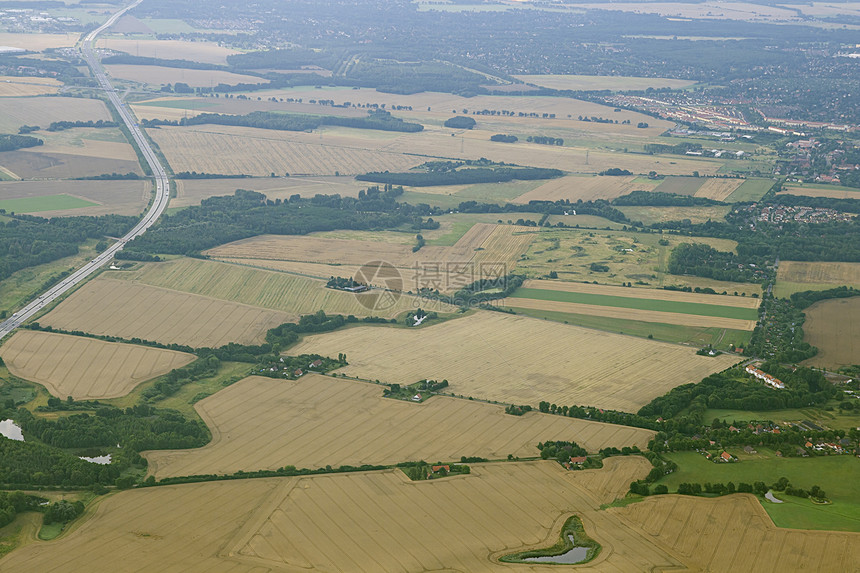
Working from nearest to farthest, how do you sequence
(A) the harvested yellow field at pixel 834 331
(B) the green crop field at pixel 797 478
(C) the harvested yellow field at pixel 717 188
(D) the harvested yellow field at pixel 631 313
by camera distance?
(B) the green crop field at pixel 797 478 → (A) the harvested yellow field at pixel 834 331 → (D) the harvested yellow field at pixel 631 313 → (C) the harvested yellow field at pixel 717 188

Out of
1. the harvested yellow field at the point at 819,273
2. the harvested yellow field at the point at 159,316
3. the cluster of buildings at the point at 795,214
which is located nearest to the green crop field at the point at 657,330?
the harvested yellow field at the point at 819,273

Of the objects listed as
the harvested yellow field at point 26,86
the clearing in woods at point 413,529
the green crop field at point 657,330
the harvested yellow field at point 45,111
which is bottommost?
the clearing in woods at point 413,529

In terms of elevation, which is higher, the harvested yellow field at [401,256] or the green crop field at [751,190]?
the green crop field at [751,190]

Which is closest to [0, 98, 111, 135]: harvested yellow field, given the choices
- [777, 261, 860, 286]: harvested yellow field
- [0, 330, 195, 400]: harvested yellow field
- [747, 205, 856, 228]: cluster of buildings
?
[0, 330, 195, 400]: harvested yellow field

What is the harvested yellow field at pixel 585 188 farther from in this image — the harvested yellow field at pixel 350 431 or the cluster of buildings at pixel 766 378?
the harvested yellow field at pixel 350 431

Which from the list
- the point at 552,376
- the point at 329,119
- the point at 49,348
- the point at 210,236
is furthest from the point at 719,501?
the point at 329,119

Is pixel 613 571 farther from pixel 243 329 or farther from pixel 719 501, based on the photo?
pixel 243 329
